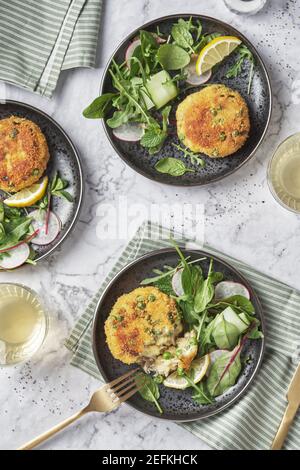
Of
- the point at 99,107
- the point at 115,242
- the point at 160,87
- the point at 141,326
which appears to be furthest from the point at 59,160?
the point at 141,326

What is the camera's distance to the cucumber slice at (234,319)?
104 inches

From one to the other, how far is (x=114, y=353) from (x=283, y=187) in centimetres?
100

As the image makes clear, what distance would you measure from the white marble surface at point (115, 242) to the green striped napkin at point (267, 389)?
78mm

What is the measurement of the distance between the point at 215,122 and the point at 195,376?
41.1 inches

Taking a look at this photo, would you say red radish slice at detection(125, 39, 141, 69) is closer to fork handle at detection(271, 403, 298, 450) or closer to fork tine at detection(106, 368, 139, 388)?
fork tine at detection(106, 368, 139, 388)

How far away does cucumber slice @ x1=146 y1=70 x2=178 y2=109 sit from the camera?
9.02 ft

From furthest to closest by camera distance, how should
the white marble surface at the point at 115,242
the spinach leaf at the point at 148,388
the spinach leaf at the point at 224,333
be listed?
the white marble surface at the point at 115,242 → the spinach leaf at the point at 148,388 → the spinach leaf at the point at 224,333

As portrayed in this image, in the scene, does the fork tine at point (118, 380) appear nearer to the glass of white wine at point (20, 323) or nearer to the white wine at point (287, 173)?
the glass of white wine at point (20, 323)

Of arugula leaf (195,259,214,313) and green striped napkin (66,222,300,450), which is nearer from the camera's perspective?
arugula leaf (195,259,214,313)

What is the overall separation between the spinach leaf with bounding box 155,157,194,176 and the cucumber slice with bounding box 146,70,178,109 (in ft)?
0.81

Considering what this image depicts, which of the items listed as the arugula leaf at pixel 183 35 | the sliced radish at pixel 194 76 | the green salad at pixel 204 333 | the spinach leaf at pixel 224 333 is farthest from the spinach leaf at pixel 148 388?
the arugula leaf at pixel 183 35

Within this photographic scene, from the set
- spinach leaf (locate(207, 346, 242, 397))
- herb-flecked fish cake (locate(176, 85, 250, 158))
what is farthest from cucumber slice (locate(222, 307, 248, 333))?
herb-flecked fish cake (locate(176, 85, 250, 158))

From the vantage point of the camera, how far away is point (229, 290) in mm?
2715

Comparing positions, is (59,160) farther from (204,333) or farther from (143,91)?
(204,333)
